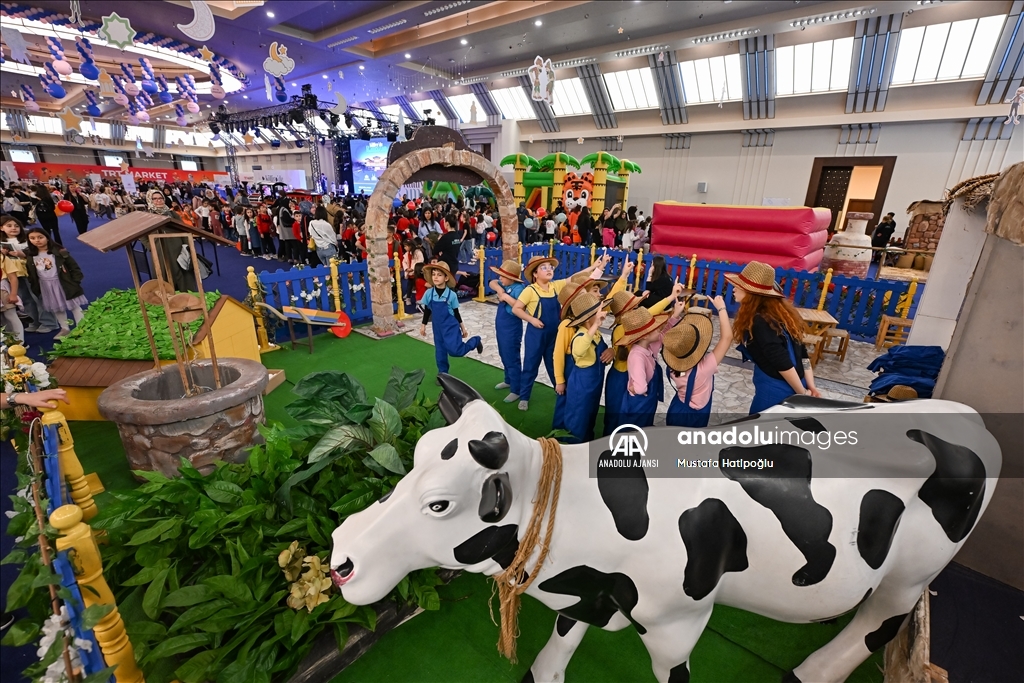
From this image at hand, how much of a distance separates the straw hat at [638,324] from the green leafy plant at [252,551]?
4.83ft

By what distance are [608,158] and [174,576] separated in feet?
45.2

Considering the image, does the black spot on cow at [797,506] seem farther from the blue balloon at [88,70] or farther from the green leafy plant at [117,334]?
the blue balloon at [88,70]

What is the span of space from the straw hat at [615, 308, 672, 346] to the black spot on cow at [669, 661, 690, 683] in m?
1.71

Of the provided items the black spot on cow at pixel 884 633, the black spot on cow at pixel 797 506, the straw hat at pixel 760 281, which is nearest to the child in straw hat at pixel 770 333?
the straw hat at pixel 760 281

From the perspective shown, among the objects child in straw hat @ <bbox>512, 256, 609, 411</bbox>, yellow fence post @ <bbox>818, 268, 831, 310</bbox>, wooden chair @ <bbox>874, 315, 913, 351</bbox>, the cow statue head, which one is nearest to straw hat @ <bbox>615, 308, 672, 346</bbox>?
child in straw hat @ <bbox>512, 256, 609, 411</bbox>

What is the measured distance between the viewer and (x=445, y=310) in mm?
4293

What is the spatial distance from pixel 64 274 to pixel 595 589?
778 cm

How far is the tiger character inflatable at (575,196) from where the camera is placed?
1302 centimetres

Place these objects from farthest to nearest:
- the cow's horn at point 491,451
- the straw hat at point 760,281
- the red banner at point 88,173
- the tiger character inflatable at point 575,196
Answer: the red banner at point 88,173 → the tiger character inflatable at point 575,196 → the straw hat at point 760,281 → the cow's horn at point 491,451

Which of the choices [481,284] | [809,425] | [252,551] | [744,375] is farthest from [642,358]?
[481,284]

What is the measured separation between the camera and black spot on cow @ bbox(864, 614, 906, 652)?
1717mm

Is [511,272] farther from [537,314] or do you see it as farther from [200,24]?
[200,24]

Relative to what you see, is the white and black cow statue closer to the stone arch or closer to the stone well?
the stone well

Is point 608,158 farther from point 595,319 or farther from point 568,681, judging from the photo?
point 568,681
